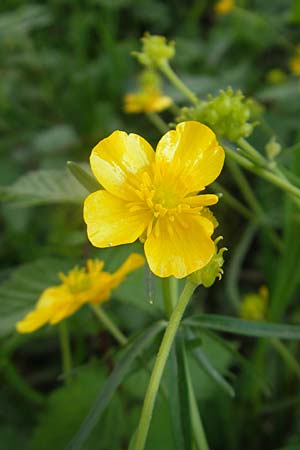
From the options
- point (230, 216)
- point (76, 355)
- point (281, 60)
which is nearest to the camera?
point (76, 355)

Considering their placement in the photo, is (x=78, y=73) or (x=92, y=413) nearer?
(x=92, y=413)

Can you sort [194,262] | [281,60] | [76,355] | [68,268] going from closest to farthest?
→ [194,262] < [68,268] < [76,355] < [281,60]

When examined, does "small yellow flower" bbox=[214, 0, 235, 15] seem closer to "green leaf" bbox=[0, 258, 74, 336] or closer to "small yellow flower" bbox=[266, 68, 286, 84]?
"small yellow flower" bbox=[266, 68, 286, 84]

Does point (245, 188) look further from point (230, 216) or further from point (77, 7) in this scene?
point (77, 7)

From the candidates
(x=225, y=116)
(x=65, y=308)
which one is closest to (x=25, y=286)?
(x=65, y=308)

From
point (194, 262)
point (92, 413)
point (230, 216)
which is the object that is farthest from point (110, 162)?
point (230, 216)

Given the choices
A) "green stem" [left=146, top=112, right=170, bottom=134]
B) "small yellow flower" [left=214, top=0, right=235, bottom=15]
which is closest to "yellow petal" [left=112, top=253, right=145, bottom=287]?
"green stem" [left=146, top=112, right=170, bottom=134]
